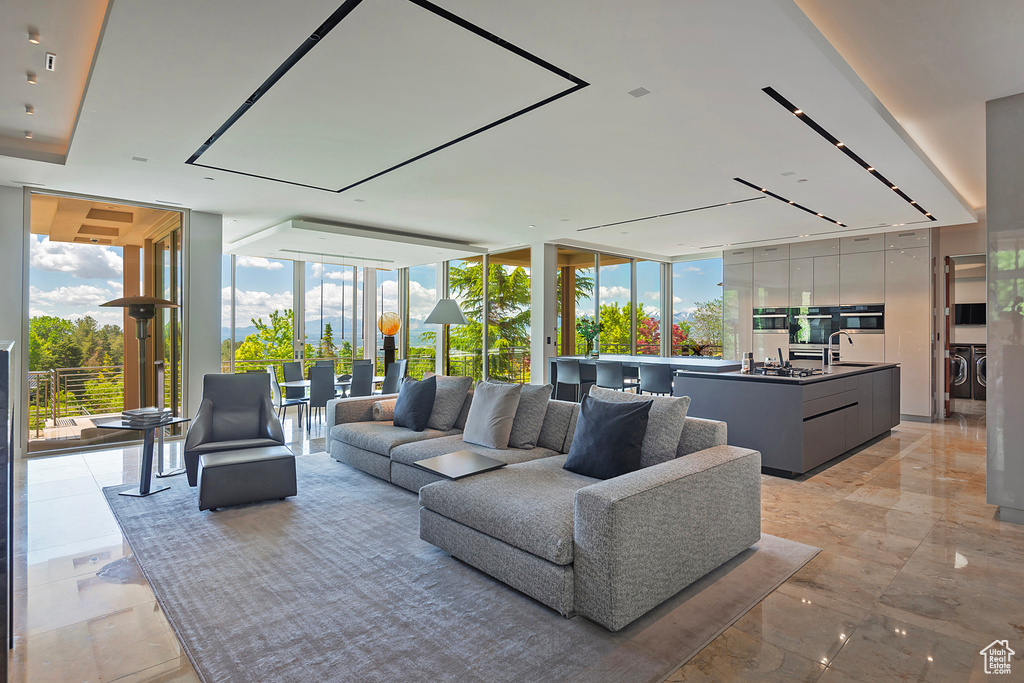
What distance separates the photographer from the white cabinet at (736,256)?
913 centimetres

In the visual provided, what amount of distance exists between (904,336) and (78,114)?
9.34 metres

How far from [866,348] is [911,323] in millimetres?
662

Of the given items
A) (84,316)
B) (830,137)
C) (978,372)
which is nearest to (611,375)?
(830,137)

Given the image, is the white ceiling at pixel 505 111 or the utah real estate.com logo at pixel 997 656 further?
the white ceiling at pixel 505 111

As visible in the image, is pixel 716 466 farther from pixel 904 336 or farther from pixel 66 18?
pixel 904 336

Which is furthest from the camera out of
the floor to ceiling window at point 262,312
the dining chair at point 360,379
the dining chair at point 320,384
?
Answer: the floor to ceiling window at point 262,312

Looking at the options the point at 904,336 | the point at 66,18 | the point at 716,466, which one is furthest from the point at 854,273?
the point at 66,18

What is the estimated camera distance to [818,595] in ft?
8.27

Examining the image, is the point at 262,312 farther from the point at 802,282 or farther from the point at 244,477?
the point at 802,282

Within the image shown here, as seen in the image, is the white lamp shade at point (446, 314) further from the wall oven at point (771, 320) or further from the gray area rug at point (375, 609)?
the wall oven at point (771, 320)

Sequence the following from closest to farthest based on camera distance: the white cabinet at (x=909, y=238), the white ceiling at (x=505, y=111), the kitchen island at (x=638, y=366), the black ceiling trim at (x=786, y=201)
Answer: the white ceiling at (x=505, y=111)
the black ceiling trim at (x=786, y=201)
the kitchen island at (x=638, y=366)
the white cabinet at (x=909, y=238)

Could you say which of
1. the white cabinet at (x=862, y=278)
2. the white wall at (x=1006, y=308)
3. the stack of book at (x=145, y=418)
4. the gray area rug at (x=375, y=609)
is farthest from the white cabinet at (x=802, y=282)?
the stack of book at (x=145, y=418)

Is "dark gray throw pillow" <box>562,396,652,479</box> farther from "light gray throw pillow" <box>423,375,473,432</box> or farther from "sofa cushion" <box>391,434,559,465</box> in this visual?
"light gray throw pillow" <box>423,375,473,432</box>

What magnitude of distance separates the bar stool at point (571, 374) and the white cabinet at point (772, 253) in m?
Result: 4.16
